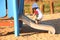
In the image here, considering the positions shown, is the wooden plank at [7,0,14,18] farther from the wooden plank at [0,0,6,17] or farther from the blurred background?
the blurred background

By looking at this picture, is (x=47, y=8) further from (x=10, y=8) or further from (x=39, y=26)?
(x=10, y=8)

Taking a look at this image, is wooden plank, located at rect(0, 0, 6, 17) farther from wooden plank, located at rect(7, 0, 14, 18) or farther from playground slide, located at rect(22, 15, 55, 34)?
playground slide, located at rect(22, 15, 55, 34)

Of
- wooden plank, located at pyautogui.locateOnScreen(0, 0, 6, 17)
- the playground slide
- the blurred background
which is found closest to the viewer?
wooden plank, located at pyautogui.locateOnScreen(0, 0, 6, 17)

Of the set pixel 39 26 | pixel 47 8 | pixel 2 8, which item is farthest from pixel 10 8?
pixel 47 8

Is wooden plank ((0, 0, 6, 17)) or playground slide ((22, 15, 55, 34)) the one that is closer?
wooden plank ((0, 0, 6, 17))

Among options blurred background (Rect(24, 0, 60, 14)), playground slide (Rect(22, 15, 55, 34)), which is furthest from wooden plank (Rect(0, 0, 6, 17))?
blurred background (Rect(24, 0, 60, 14))

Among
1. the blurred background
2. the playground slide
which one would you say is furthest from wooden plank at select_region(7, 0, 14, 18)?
the blurred background

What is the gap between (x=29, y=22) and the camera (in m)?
7.85

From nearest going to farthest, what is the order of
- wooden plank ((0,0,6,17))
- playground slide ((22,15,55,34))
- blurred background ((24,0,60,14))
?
wooden plank ((0,0,6,17))
playground slide ((22,15,55,34))
blurred background ((24,0,60,14))

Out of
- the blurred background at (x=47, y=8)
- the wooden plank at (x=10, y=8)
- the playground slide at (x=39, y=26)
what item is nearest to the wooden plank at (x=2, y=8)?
the wooden plank at (x=10, y=8)

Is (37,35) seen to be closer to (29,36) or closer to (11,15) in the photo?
(29,36)

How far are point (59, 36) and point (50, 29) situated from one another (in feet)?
1.27

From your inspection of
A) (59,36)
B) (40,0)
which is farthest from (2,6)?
(40,0)

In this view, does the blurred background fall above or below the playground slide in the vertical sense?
above
